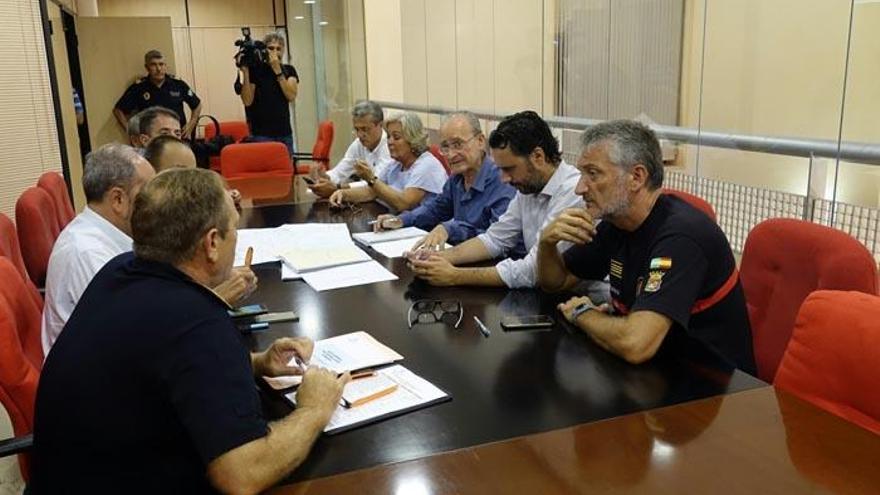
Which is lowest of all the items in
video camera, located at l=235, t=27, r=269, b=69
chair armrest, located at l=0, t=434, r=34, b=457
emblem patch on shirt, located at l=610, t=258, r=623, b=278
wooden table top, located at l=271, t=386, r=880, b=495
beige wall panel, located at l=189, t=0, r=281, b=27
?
chair armrest, located at l=0, t=434, r=34, b=457

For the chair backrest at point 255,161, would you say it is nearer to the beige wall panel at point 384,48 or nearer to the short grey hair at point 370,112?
the short grey hair at point 370,112

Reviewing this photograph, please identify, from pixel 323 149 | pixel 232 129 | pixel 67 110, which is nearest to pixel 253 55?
pixel 323 149

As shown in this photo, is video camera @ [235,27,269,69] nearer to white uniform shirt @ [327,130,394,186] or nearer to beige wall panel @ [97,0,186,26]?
white uniform shirt @ [327,130,394,186]

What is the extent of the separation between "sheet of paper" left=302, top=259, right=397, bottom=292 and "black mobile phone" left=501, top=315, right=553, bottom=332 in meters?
0.60

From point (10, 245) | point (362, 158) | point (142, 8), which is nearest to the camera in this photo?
point (10, 245)

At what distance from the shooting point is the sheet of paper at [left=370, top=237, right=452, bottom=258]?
2615 millimetres

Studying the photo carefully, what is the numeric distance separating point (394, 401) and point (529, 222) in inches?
53.3

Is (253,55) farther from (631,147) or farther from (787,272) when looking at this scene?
(787,272)

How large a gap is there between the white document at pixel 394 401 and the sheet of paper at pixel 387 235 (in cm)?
138

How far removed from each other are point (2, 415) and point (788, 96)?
Answer: 126 inches

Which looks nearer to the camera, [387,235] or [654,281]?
[654,281]

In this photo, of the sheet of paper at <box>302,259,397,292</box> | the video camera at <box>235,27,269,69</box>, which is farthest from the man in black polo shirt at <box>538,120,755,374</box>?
the video camera at <box>235,27,269,69</box>

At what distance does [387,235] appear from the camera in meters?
2.95

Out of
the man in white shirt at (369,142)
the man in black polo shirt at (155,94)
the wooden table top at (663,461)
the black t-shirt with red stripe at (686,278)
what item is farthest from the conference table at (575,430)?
the man in black polo shirt at (155,94)
